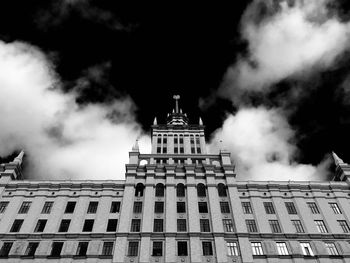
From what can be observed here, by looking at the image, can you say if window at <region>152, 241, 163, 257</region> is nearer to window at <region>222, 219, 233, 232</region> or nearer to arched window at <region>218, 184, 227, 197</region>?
window at <region>222, 219, 233, 232</region>

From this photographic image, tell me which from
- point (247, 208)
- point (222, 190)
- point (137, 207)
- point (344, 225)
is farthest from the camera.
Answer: point (222, 190)

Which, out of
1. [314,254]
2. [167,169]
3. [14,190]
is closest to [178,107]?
[167,169]

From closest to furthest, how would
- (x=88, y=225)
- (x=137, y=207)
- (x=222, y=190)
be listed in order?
(x=88, y=225) → (x=137, y=207) → (x=222, y=190)

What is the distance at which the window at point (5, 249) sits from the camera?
41.9 metres

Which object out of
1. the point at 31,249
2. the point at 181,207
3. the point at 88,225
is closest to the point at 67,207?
the point at 88,225

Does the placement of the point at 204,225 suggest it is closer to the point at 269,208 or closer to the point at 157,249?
the point at 157,249

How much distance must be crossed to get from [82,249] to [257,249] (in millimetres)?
25013

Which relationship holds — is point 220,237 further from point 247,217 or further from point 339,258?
point 339,258

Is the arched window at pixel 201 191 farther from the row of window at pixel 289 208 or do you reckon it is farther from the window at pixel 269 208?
the window at pixel 269 208

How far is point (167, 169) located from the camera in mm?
55344

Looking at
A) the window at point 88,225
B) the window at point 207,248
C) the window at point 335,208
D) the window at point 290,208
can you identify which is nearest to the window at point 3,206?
the window at point 88,225

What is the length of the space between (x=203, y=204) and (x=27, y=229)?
27238 millimetres

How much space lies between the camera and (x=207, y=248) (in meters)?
42.8

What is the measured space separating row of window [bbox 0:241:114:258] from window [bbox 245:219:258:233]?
20.7m
